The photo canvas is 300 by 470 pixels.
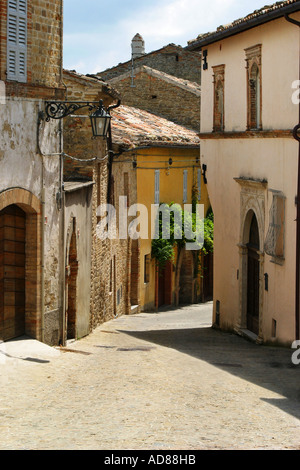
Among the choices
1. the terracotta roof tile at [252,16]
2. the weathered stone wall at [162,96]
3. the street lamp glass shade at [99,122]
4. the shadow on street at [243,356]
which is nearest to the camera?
A: the shadow on street at [243,356]

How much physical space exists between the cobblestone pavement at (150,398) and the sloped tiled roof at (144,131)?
387 inches

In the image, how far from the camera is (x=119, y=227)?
2411cm

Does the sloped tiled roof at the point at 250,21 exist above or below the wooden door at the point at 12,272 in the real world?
above

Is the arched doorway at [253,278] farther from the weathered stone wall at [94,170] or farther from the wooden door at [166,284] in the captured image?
the wooden door at [166,284]

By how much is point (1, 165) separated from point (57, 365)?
10.4 ft

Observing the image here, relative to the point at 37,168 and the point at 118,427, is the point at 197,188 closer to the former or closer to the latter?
the point at 37,168

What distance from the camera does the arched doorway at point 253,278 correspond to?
60.1 ft

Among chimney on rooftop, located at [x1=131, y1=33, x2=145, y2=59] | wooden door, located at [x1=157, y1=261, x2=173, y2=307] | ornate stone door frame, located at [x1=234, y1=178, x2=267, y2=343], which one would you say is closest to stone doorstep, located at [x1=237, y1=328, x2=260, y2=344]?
ornate stone door frame, located at [x1=234, y1=178, x2=267, y2=343]

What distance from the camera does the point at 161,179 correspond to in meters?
29.1

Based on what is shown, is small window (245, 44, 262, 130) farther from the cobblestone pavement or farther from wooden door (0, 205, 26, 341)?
wooden door (0, 205, 26, 341)

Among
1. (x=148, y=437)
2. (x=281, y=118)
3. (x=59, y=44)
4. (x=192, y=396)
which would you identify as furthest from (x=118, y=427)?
(x=281, y=118)

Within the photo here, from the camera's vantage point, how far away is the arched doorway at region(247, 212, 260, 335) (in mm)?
18328

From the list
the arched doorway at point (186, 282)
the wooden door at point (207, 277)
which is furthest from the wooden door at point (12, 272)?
A: the wooden door at point (207, 277)

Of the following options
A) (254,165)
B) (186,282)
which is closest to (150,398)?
(254,165)
